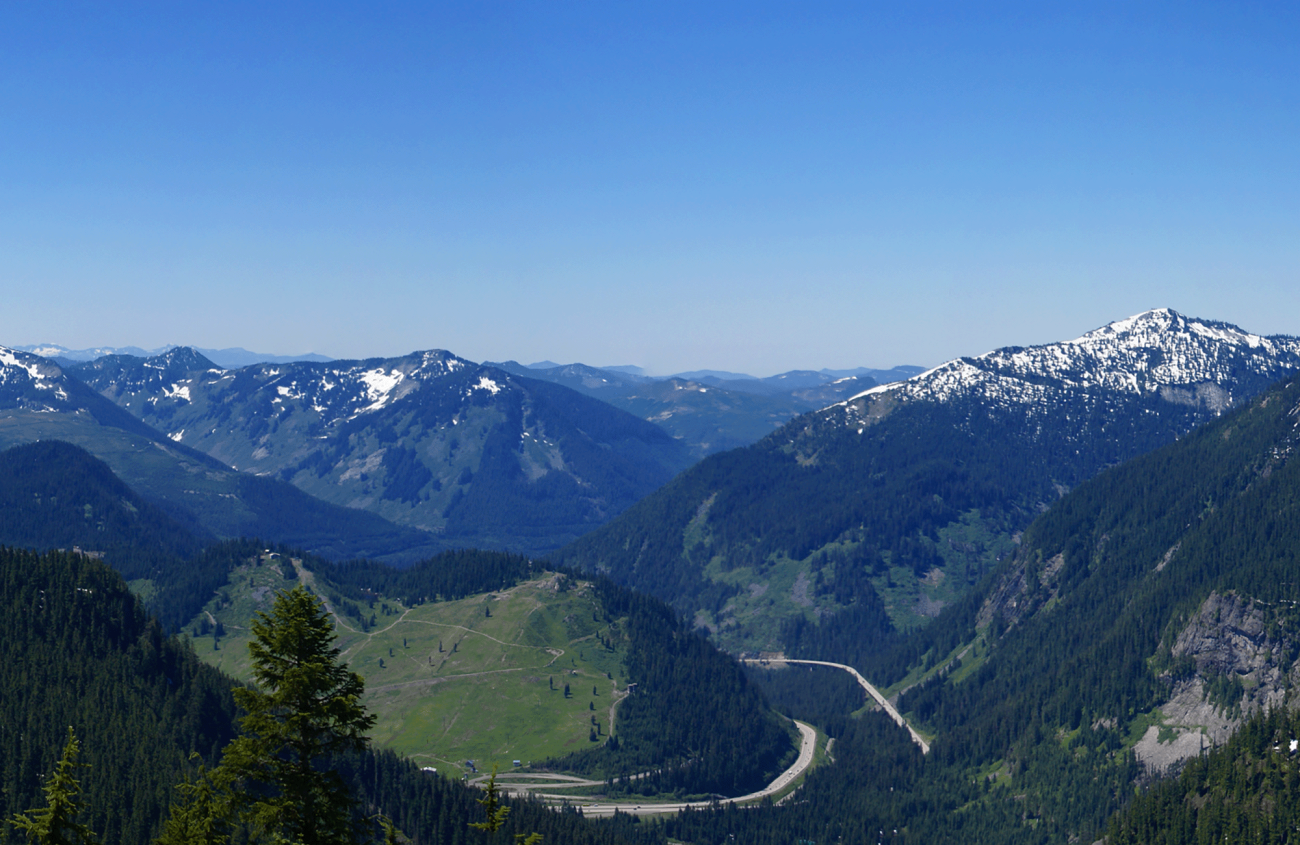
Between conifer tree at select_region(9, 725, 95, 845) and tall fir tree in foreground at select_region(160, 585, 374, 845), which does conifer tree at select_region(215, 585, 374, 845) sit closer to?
tall fir tree in foreground at select_region(160, 585, 374, 845)

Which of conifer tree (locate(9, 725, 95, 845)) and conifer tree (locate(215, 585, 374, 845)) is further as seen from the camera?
conifer tree (locate(215, 585, 374, 845))

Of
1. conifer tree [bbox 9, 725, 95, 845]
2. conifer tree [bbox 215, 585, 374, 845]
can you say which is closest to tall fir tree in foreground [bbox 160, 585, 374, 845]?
conifer tree [bbox 215, 585, 374, 845]

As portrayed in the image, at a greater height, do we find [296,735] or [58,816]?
[296,735]

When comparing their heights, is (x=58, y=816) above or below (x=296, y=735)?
below

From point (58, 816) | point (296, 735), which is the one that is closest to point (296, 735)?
point (296, 735)

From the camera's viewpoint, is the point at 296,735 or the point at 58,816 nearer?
the point at 58,816

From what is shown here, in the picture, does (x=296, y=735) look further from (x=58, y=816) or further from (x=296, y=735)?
(x=58, y=816)

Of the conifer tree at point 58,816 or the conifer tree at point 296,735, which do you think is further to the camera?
the conifer tree at point 296,735

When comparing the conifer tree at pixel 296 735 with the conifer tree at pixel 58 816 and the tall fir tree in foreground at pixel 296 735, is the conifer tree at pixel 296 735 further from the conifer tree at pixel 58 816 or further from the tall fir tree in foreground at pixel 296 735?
the conifer tree at pixel 58 816

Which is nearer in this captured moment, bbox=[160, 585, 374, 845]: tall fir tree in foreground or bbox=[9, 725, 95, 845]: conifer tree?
bbox=[9, 725, 95, 845]: conifer tree

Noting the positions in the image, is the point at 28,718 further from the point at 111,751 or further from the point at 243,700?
the point at 243,700

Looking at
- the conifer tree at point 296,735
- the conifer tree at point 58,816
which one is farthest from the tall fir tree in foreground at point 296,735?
the conifer tree at point 58,816

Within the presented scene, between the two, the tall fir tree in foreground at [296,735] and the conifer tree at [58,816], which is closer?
the conifer tree at [58,816]
